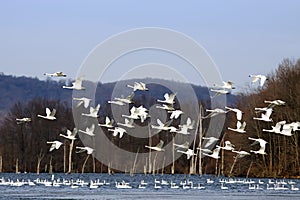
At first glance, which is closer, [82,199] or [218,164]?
[82,199]

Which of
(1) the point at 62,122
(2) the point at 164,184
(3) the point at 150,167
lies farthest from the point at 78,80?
(1) the point at 62,122

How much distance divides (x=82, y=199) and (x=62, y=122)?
47.5 metres

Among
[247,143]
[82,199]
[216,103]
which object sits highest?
[216,103]

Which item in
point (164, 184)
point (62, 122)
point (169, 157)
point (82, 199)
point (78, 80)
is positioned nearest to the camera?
point (82, 199)

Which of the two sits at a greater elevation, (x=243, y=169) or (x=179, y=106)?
(x=179, y=106)

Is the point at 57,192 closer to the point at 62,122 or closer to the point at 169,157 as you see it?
the point at 169,157

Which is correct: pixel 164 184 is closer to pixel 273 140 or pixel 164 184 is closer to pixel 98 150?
pixel 273 140

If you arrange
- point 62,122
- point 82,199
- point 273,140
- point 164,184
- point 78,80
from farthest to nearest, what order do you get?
point 62,122 < point 273,140 < point 164,184 < point 78,80 < point 82,199

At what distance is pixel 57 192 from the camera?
42094 mm

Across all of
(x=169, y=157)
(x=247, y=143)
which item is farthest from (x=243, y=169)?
(x=169, y=157)

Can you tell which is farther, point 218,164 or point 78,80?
point 218,164

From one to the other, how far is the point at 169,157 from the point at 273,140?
15394 mm

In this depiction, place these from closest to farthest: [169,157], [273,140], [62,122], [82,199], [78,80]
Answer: [82,199], [78,80], [273,140], [169,157], [62,122]

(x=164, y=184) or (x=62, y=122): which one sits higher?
(x=62, y=122)
